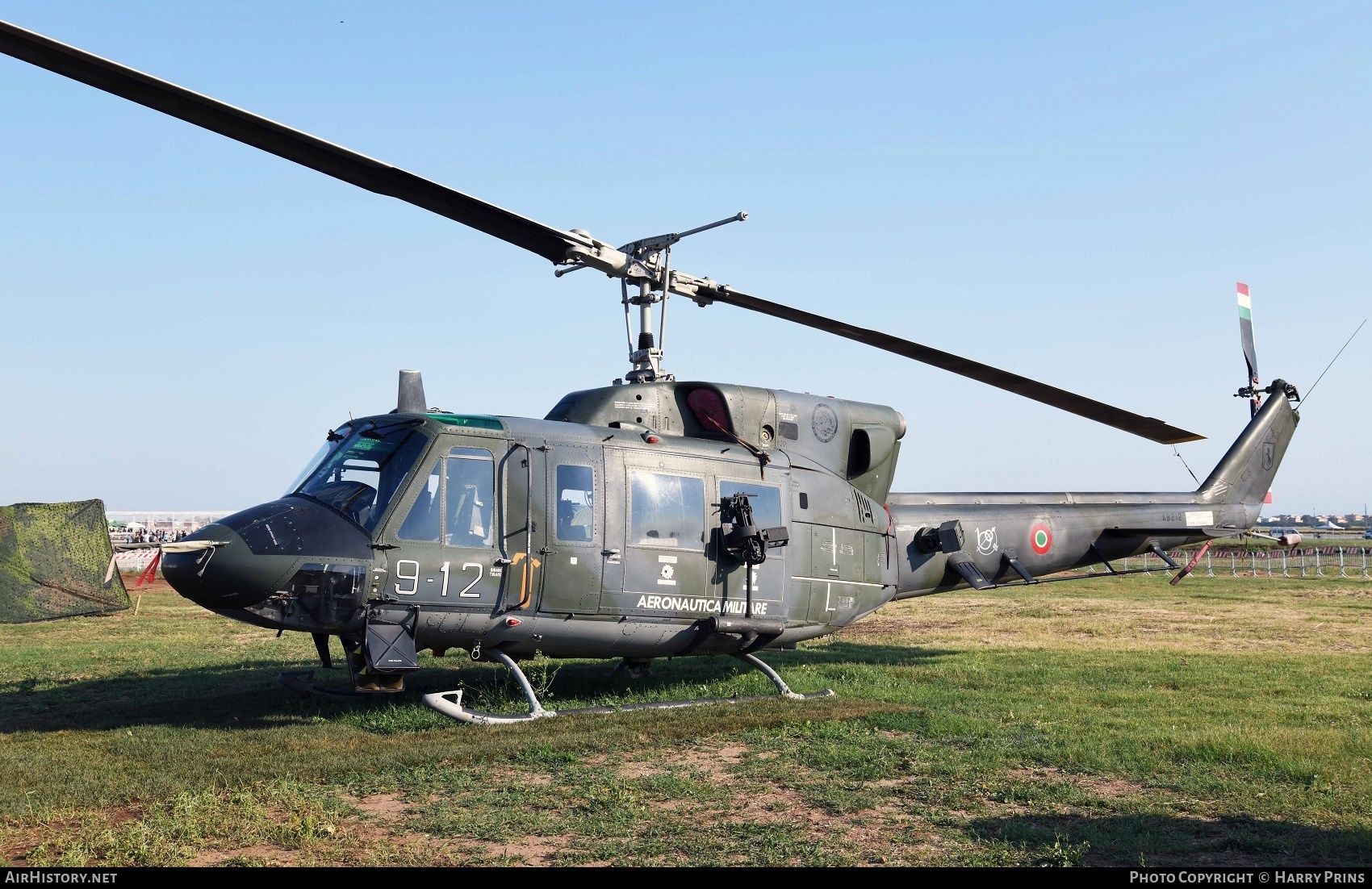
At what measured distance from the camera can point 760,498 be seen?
11.6m

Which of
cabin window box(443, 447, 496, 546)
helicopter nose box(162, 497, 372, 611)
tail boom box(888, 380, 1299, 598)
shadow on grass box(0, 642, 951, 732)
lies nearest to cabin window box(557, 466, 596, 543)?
cabin window box(443, 447, 496, 546)

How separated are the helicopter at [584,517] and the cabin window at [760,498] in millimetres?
20

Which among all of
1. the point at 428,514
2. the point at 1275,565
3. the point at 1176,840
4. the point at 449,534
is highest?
the point at 428,514

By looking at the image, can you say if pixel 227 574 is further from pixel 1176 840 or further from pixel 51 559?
pixel 51 559

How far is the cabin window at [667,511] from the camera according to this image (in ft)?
35.6

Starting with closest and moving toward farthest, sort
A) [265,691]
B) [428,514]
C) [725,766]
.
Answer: [725,766], [428,514], [265,691]

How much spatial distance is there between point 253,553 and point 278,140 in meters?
3.45

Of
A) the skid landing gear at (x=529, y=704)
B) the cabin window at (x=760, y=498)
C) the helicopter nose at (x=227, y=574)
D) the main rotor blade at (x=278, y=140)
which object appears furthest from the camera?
the cabin window at (x=760, y=498)

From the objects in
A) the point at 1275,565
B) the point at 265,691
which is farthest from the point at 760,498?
the point at 1275,565

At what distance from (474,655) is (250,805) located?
150 inches

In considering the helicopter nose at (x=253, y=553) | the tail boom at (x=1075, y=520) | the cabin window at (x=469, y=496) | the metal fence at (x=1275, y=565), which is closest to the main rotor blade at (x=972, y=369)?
the tail boom at (x=1075, y=520)

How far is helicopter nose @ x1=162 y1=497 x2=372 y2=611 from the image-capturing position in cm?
894

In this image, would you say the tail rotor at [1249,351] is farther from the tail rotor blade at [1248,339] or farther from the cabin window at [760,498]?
the cabin window at [760,498]
